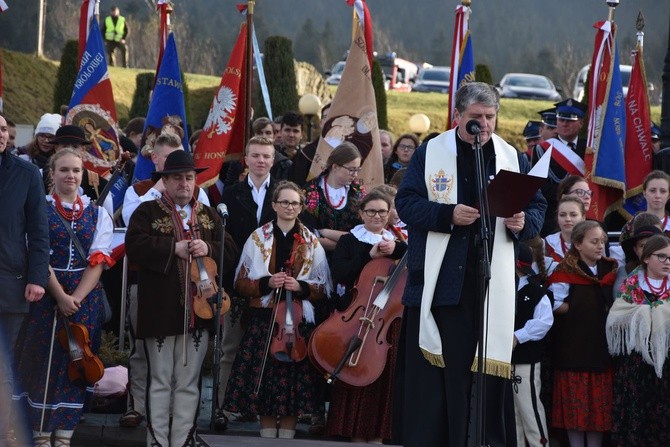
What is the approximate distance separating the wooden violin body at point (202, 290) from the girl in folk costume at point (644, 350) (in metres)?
2.75

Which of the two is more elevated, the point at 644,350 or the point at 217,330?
the point at 644,350

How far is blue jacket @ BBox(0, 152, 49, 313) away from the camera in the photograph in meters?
8.00

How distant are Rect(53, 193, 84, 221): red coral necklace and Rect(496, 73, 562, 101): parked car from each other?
95.7 ft

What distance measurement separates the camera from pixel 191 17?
48844mm

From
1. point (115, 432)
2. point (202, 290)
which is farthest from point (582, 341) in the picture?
point (115, 432)

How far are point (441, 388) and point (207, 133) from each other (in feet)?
17.3

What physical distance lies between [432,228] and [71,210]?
3057 mm

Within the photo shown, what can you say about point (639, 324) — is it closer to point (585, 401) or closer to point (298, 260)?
point (585, 401)

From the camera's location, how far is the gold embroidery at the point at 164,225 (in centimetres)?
862

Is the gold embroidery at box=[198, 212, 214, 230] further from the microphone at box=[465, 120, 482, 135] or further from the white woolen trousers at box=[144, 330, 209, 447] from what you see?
the microphone at box=[465, 120, 482, 135]

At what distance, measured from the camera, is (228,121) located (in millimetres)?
11414

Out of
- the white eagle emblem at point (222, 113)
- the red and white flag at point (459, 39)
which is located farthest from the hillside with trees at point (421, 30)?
the white eagle emblem at point (222, 113)

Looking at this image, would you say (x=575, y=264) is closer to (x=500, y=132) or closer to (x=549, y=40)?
(x=500, y=132)

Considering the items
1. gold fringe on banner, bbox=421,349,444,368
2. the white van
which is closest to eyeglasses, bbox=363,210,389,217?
gold fringe on banner, bbox=421,349,444,368
